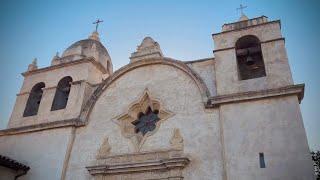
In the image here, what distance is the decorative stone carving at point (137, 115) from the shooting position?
12961mm

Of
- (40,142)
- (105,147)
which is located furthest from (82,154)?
(40,142)

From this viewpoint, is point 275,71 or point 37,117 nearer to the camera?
point 275,71

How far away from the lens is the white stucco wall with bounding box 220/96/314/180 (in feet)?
32.2

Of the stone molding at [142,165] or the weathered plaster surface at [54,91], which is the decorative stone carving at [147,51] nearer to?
the weathered plaster surface at [54,91]

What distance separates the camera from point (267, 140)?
10.5 metres

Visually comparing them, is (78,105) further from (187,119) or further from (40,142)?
(187,119)

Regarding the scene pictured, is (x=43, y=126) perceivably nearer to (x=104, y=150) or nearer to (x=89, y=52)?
(x=104, y=150)

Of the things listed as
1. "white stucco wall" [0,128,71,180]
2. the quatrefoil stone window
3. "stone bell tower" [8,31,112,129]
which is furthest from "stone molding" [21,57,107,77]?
the quatrefoil stone window

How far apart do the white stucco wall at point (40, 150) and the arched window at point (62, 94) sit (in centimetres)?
176

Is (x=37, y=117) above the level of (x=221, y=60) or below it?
below

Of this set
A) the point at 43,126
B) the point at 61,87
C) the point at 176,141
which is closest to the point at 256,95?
the point at 176,141

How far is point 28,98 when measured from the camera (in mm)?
16766

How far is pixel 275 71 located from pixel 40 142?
10.4 meters

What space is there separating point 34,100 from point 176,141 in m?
8.90
